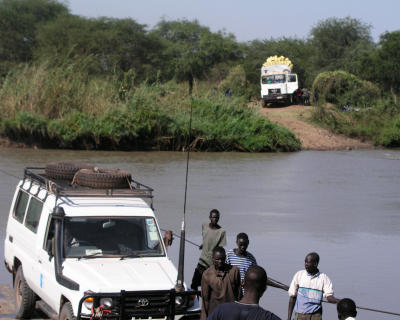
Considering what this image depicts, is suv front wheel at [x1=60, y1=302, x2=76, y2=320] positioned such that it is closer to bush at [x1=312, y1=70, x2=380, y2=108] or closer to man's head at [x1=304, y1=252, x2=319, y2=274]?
man's head at [x1=304, y1=252, x2=319, y2=274]

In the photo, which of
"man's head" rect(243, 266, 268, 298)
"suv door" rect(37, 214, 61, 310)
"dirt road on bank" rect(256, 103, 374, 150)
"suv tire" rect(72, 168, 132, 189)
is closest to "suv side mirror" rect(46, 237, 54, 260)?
"suv door" rect(37, 214, 61, 310)

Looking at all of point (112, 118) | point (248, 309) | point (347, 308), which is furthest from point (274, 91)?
point (248, 309)

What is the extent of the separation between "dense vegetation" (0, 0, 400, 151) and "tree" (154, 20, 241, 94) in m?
0.16

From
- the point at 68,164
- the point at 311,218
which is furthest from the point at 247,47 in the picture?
the point at 68,164

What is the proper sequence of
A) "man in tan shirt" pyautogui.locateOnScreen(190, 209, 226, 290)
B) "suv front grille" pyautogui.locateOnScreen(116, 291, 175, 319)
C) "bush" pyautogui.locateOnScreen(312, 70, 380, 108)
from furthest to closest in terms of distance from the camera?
"bush" pyautogui.locateOnScreen(312, 70, 380, 108) < "man in tan shirt" pyautogui.locateOnScreen(190, 209, 226, 290) < "suv front grille" pyautogui.locateOnScreen(116, 291, 175, 319)

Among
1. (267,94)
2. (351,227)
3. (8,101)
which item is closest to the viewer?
(351,227)

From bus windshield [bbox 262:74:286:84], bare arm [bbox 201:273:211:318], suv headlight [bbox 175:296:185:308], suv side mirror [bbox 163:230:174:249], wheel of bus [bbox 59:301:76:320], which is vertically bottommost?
wheel of bus [bbox 59:301:76:320]

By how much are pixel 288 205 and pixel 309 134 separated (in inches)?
897

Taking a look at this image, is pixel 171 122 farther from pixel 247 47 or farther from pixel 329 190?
pixel 247 47

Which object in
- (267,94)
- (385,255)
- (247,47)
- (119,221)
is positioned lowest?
(385,255)

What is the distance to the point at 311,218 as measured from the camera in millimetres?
18734

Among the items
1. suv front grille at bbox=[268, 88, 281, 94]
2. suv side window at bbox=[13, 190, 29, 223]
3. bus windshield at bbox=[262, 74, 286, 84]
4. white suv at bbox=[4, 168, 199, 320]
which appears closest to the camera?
white suv at bbox=[4, 168, 199, 320]

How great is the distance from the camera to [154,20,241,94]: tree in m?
69.9

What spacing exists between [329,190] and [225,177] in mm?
4114
